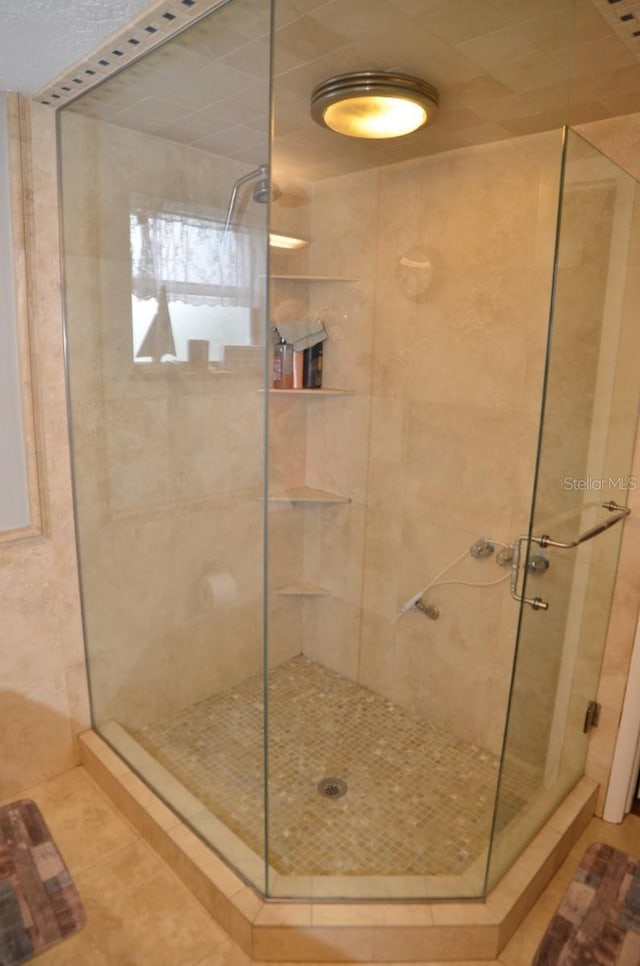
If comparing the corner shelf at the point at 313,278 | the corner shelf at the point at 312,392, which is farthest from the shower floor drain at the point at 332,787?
the corner shelf at the point at 313,278

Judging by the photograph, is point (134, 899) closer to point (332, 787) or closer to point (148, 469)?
point (332, 787)

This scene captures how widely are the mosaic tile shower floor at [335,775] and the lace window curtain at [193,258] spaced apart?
1.51 meters

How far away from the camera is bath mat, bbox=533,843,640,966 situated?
1286mm

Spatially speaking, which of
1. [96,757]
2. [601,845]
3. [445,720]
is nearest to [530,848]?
[601,845]

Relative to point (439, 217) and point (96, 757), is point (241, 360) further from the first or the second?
point (96, 757)

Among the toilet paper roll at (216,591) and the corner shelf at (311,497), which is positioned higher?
the corner shelf at (311,497)

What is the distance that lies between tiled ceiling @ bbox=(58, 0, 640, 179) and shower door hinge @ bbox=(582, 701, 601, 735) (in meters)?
1.84

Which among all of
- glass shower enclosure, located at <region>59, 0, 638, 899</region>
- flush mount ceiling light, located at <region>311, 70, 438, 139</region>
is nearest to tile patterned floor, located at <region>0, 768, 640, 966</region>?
glass shower enclosure, located at <region>59, 0, 638, 899</region>

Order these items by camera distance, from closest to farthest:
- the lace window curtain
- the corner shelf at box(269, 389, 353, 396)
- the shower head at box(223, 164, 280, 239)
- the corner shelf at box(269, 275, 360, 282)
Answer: the shower head at box(223, 164, 280, 239)
the lace window curtain
the corner shelf at box(269, 275, 360, 282)
the corner shelf at box(269, 389, 353, 396)

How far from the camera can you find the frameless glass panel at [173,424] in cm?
191

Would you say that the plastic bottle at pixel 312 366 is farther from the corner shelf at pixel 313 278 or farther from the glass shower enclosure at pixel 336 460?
the corner shelf at pixel 313 278

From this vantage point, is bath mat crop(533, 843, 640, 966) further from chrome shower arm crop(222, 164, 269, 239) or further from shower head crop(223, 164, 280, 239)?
chrome shower arm crop(222, 164, 269, 239)

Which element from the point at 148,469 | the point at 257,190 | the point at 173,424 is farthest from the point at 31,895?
the point at 257,190

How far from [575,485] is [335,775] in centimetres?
129
